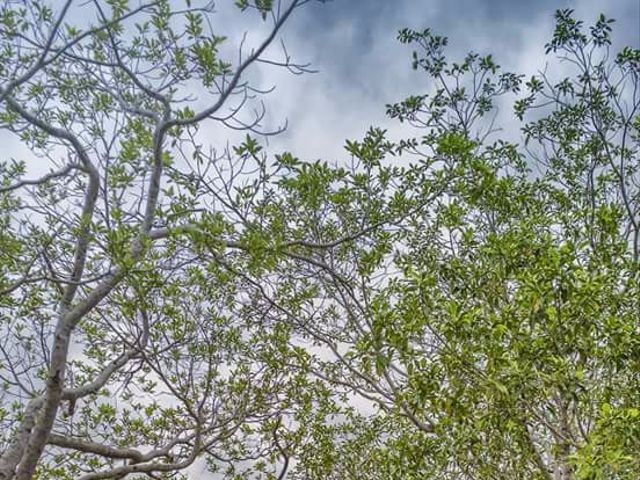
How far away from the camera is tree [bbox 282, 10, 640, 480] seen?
2.38 metres

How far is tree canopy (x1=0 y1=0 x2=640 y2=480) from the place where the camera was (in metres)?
2.58

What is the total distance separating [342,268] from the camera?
4.16 meters

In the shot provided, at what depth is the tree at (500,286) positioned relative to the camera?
238 centimetres

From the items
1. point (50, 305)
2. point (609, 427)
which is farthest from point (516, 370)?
point (50, 305)

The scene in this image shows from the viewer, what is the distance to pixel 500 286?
114 inches

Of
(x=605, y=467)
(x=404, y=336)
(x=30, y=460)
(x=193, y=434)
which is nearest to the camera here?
(x=605, y=467)

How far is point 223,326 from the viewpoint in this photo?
15.3ft

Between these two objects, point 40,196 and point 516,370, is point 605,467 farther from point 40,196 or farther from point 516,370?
point 40,196

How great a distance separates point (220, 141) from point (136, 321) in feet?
5.69

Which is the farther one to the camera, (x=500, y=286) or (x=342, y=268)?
(x=342, y=268)

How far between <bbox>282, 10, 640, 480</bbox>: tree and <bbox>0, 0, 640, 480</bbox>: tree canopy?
2cm

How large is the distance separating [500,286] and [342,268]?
1.50 metres

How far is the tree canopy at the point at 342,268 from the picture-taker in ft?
8.46

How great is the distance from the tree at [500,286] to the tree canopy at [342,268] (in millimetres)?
16
